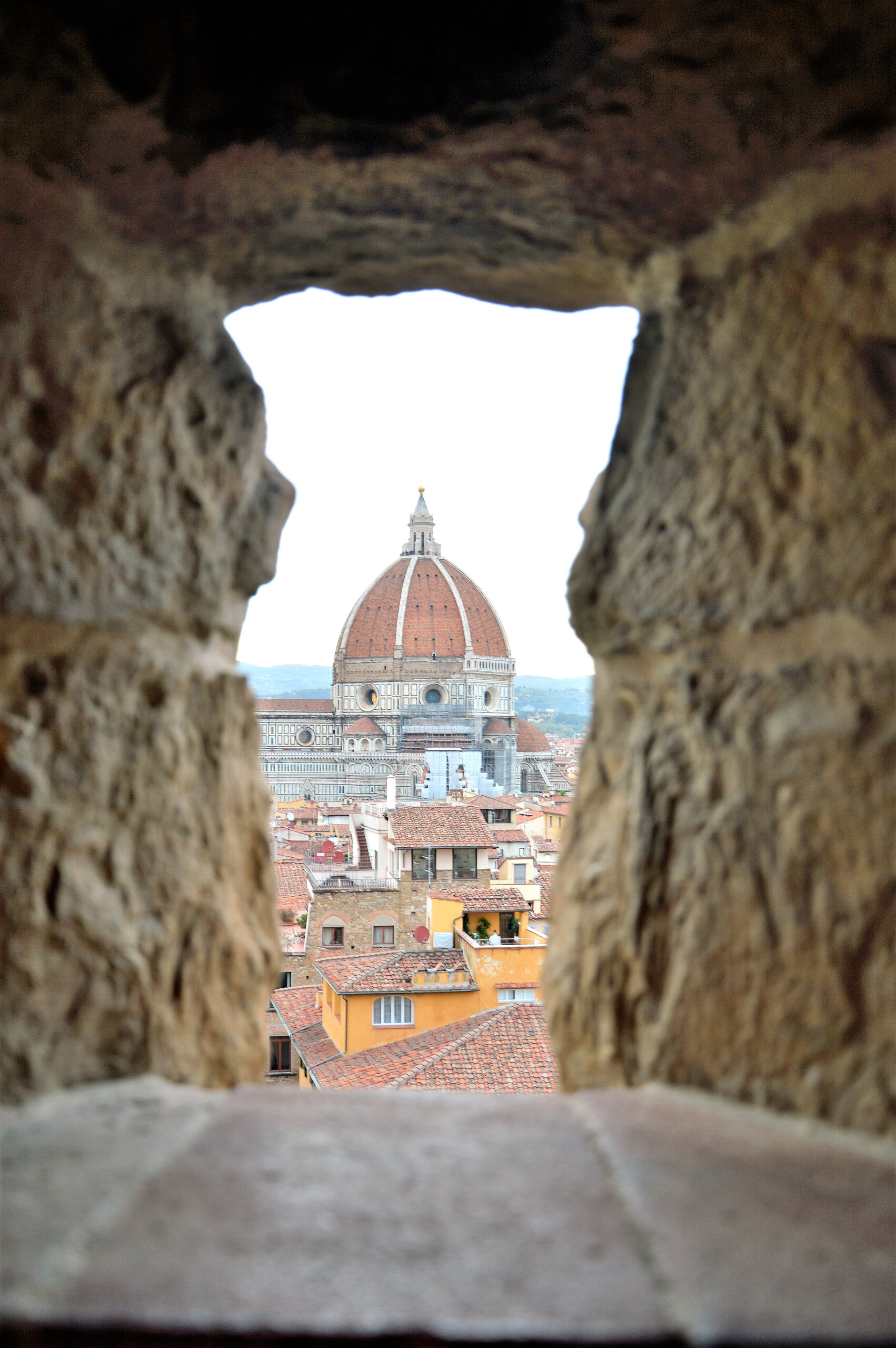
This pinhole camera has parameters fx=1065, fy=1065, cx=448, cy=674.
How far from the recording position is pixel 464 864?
Answer: 977 cm

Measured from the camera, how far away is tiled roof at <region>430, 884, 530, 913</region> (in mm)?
8070

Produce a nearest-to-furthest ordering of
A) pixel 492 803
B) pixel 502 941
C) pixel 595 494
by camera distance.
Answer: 1. pixel 595 494
2. pixel 502 941
3. pixel 492 803

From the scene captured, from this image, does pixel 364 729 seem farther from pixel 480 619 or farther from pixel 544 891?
pixel 544 891

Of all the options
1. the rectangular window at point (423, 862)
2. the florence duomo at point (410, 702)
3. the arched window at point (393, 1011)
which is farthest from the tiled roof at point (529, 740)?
the arched window at point (393, 1011)

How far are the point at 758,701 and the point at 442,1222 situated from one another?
1.39 ft

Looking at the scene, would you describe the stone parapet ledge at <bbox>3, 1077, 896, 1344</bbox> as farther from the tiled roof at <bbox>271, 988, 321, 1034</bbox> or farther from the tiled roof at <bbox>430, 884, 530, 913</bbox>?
the tiled roof at <bbox>430, 884, 530, 913</bbox>

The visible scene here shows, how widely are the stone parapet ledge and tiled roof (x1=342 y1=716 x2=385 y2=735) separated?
113 ft

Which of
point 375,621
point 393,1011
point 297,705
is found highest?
point 375,621

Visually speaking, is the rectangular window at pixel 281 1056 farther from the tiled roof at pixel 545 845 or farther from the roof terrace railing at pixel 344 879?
the tiled roof at pixel 545 845

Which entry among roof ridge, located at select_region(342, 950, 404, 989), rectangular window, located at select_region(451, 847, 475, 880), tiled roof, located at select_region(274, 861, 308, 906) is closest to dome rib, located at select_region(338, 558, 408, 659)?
tiled roof, located at select_region(274, 861, 308, 906)

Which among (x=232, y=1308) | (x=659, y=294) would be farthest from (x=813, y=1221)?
(x=659, y=294)

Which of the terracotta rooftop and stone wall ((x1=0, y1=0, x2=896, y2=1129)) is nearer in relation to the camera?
stone wall ((x1=0, y1=0, x2=896, y2=1129))

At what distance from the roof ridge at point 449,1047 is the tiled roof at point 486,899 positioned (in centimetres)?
166

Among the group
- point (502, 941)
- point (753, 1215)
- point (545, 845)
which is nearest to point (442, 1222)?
point (753, 1215)
